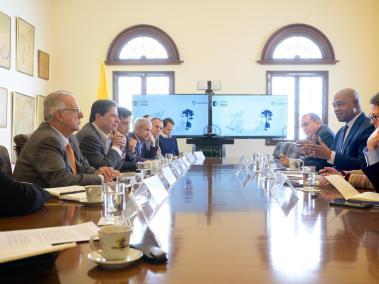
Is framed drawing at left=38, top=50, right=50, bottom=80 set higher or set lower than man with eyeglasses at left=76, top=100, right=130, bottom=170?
higher

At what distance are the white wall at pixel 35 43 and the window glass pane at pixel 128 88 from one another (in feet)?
4.58

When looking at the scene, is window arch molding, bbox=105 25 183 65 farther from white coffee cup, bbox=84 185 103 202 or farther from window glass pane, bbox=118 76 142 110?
white coffee cup, bbox=84 185 103 202

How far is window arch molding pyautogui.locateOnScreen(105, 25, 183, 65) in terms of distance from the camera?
8.80 metres

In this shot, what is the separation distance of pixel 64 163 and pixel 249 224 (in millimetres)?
1467

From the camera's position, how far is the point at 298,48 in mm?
8836

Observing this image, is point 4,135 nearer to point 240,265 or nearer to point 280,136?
point 280,136

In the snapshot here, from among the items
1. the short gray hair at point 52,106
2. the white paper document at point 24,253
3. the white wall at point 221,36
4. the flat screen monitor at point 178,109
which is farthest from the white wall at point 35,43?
the white paper document at point 24,253

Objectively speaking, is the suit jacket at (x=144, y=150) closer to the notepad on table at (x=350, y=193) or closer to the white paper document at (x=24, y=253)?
the notepad on table at (x=350, y=193)

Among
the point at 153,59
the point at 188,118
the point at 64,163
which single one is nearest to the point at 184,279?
the point at 64,163

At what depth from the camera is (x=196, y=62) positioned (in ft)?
29.0

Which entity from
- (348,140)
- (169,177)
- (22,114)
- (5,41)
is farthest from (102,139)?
(22,114)

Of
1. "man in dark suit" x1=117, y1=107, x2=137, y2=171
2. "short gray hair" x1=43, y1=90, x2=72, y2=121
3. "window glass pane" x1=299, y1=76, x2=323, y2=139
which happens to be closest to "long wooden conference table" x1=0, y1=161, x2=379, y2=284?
"short gray hair" x1=43, y1=90, x2=72, y2=121

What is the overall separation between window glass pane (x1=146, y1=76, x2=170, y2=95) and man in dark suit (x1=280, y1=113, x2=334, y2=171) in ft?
11.7

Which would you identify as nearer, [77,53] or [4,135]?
[4,135]
